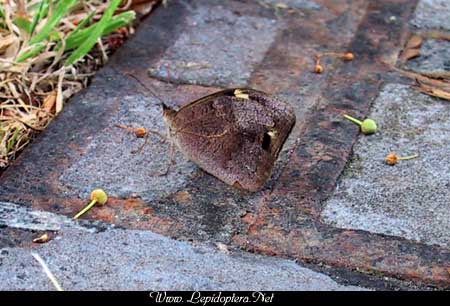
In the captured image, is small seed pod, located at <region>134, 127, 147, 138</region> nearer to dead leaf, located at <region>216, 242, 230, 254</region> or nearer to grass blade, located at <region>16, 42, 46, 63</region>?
grass blade, located at <region>16, 42, 46, 63</region>

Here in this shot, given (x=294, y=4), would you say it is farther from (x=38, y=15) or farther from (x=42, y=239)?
(x=42, y=239)

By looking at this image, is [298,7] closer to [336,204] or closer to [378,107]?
[378,107]

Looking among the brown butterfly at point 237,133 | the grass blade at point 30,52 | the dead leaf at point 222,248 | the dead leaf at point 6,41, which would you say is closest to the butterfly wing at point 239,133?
the brown butterfly at point 237,133

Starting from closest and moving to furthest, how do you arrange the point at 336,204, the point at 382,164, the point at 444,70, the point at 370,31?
the point at 336,204, the point at 382,164, the point at 444,70, the point at 370,31

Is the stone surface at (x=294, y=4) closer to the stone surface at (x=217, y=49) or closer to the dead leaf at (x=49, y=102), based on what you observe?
the stone surface at (x=217, y=49)
